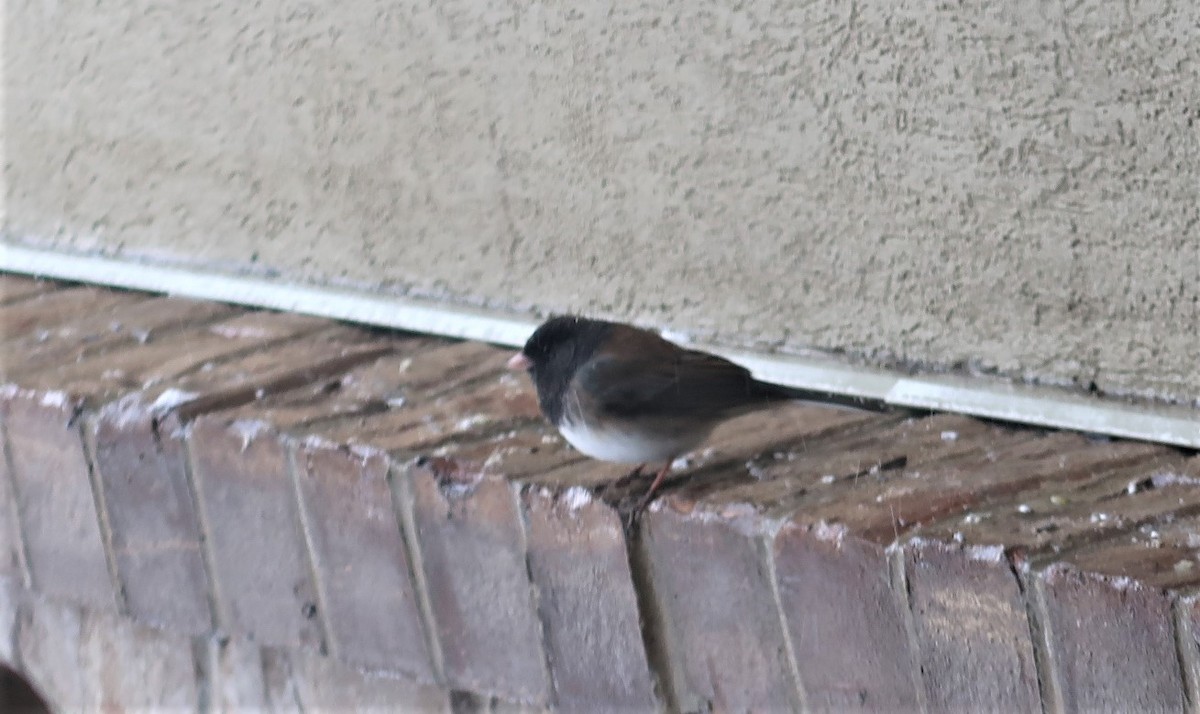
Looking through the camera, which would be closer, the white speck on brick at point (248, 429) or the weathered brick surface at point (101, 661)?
the white speck on brick at point (248, 429)

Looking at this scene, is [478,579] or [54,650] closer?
[478,579]

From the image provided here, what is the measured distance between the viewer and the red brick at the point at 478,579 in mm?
1706

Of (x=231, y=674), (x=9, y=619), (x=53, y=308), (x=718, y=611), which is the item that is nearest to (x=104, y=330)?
(x=53, y=308)

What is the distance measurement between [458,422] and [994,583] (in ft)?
2.58

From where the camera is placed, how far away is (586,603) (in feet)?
5.44

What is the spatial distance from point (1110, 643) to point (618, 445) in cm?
65

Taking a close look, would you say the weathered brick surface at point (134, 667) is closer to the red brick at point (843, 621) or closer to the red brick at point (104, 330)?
the red brick at point (104, 330)

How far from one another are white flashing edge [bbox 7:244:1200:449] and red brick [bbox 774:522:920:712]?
47 centimetres

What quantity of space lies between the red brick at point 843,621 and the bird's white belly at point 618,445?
0.32 meters

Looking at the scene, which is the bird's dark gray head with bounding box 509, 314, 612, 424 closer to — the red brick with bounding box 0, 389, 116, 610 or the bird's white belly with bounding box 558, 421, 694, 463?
the bird's white belly with bounding box 558, 421, 694, 463

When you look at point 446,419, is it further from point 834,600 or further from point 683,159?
point 834,600

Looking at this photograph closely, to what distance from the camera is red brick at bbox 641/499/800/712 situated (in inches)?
60.8

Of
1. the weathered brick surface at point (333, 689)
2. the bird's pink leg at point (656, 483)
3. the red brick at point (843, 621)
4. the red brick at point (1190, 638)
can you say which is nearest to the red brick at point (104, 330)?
the weathered brick surface at point (333, 689)

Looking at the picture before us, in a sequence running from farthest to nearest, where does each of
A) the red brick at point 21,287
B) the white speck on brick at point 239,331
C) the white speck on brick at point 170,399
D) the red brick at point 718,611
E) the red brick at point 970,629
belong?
1. the red brick at point 21,287
2. the white speck on brick at point 239,331
3. the white speck on brick at point 170,399
4. the red brick at point 718,611
5. the red brick at point 970,629
